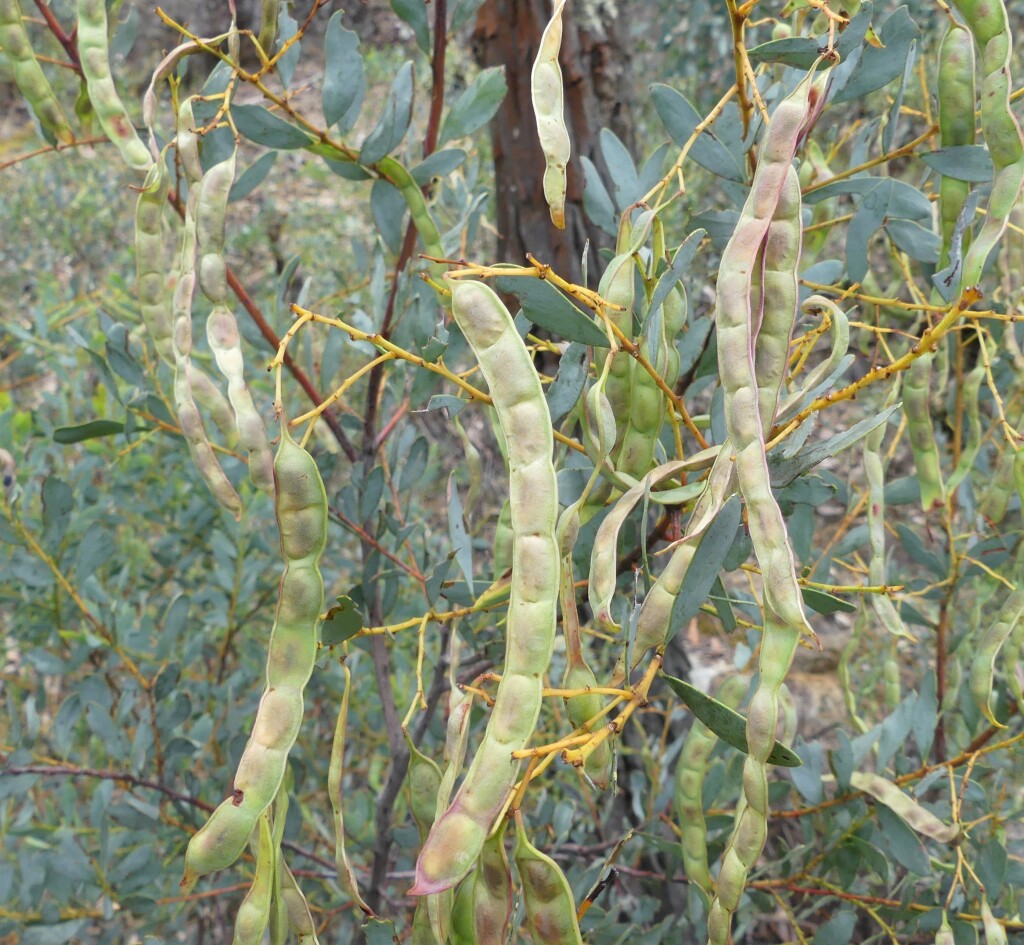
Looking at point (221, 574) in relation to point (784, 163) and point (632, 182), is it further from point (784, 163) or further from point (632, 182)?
point (784, 163)

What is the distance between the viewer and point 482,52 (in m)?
1.64

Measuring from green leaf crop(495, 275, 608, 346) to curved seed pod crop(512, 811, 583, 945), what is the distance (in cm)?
31

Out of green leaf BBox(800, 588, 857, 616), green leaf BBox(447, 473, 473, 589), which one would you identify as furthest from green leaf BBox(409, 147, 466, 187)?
green leaf BBox(800, 588, 857, 616)

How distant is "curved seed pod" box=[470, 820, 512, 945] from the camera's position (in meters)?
0.57

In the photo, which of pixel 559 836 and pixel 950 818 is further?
pixel 559 836

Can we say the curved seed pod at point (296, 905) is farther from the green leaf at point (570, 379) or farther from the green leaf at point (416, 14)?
the green leaf at point (416, 14)

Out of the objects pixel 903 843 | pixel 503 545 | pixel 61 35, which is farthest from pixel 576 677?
pixel 61 35

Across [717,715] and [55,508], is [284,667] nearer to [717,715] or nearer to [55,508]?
[717,715]

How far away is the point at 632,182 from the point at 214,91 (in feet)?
1.46

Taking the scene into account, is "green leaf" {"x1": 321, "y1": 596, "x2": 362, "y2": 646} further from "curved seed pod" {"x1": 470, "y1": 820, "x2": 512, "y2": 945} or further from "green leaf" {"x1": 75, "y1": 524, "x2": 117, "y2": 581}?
"green leaf" {"x1": 75, "y1": 524, "x2": 117, "y2": 581}

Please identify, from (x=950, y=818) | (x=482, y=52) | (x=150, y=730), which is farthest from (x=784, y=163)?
(x=482, y=52)

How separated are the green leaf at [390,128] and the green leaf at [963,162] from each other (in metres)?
0.46

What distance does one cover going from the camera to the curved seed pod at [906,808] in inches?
33.9

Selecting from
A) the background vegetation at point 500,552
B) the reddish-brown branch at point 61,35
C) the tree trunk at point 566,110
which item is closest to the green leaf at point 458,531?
the background vegetation at point 500,552
